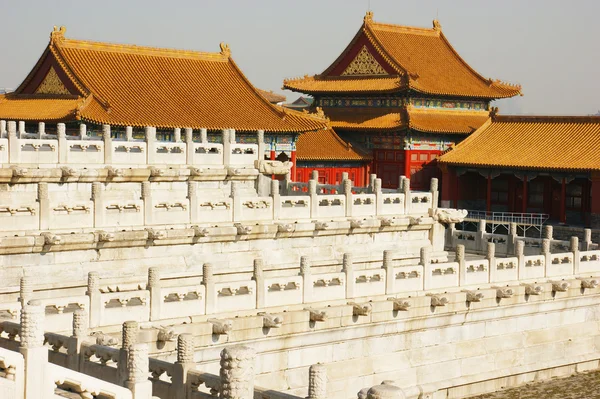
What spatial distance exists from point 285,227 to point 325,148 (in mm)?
25249

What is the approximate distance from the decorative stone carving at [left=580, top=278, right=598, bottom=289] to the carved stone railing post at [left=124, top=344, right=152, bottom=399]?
669 inches

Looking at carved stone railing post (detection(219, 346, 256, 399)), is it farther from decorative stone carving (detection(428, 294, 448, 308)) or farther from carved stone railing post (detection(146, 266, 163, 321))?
decorative stone carving (detection(428, 294, 448, 308))

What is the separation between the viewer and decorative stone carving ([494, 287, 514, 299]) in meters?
26.8

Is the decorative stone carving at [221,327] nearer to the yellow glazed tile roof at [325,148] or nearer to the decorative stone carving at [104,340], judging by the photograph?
the decorative stone carving at [104,340]

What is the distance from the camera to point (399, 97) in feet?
178

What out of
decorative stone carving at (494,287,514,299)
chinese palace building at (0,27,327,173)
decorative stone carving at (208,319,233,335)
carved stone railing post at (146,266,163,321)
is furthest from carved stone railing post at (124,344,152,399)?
chinese palace building at (0,27,327,173)

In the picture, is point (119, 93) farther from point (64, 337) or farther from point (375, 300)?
point (64, 337)

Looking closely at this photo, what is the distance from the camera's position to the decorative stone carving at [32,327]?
13562 mm

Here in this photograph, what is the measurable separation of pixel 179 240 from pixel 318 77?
111ft

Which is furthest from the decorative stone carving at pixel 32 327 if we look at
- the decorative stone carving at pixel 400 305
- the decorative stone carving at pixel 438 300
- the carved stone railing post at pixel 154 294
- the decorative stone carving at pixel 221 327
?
the decorative stone carving at pixel 438 300

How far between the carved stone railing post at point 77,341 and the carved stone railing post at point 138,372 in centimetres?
232

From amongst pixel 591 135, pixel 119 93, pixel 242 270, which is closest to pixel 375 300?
pixel 242 270

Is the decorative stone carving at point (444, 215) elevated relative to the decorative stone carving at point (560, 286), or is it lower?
elevated

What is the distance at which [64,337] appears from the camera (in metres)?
17.3
